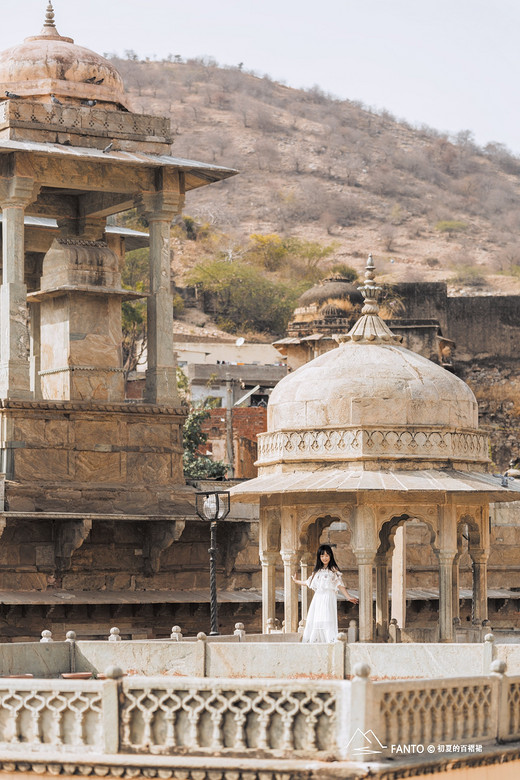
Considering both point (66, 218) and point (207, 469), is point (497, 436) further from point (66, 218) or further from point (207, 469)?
point (66, 218)

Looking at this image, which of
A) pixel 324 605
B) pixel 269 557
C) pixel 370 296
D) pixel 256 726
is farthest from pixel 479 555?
pixel 256 726

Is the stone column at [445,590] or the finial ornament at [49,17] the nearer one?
the stone column at [445,590]

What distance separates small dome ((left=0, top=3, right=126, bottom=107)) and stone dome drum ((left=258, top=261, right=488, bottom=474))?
23.9ft

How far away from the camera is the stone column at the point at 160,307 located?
2466 centimetres

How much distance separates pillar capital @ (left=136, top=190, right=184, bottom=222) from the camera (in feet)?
81.6

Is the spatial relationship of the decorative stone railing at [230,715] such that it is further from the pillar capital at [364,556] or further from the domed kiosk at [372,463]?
the pillar capital at [364,556]

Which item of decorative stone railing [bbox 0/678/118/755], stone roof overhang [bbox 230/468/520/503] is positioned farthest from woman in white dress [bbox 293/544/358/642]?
decorative stone railing [bbox 0/678/118/755]

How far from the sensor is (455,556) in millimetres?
19188

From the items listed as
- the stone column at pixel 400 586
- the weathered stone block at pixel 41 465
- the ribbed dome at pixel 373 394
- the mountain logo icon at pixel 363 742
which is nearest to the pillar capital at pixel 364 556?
the ribbed dome at pixel 373 394

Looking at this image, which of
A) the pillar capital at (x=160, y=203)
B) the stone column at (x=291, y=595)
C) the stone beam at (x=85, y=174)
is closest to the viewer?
the stone column at (x=291, y=595)

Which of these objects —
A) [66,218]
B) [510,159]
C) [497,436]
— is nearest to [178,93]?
[510,159]

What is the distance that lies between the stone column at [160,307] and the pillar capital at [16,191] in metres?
2.05

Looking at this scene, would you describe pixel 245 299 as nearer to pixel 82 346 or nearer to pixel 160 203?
pixel 160 203

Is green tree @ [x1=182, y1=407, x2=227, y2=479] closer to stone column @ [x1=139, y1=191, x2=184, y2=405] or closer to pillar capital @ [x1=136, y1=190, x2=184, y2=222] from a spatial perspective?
stone column @ [x1=139, y1=191, x2=184, y2=405]
